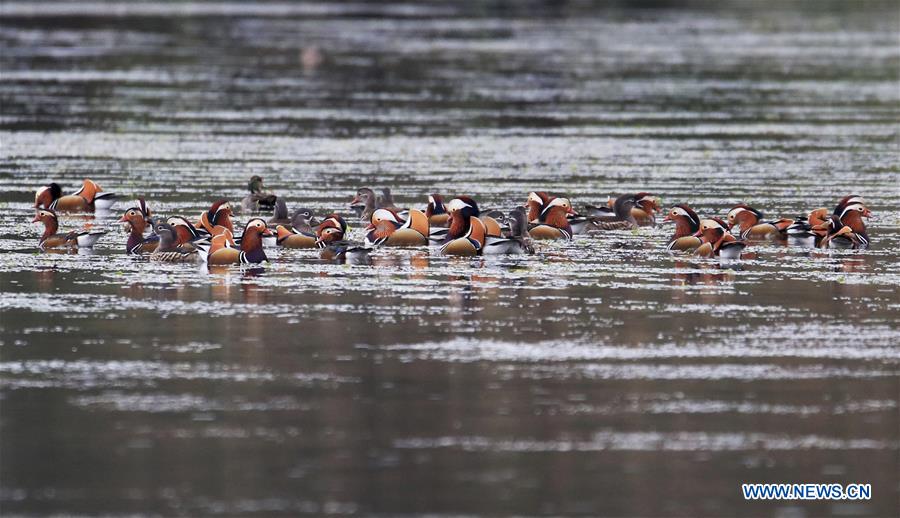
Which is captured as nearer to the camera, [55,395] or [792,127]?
[55,395]

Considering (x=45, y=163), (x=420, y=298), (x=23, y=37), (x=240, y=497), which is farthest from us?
(x=23, y=37)

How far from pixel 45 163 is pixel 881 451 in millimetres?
18194

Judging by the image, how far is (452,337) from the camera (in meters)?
13.9

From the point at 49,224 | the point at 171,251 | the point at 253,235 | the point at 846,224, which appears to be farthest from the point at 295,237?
the point at 846,224

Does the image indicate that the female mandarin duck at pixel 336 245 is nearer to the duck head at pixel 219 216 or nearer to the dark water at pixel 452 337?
the dark water at pixel 452 337

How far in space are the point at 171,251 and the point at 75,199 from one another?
427cm

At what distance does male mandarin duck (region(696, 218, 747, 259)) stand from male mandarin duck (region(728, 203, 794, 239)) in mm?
1164

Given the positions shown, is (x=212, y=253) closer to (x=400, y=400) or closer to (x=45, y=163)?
(x=400, y=400)

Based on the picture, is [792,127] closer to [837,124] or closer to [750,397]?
[837,124]

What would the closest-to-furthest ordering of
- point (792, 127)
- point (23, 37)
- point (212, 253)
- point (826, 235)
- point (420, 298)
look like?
point (420, 298), point (212, 253), point (826, 235), point (792, 127), point (23, 37)

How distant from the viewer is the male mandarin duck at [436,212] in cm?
2027

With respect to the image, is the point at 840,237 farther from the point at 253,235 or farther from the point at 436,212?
the point at 253,235

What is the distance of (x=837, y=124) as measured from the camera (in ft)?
108

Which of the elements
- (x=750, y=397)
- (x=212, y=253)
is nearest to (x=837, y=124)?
(x=212, y=253)
